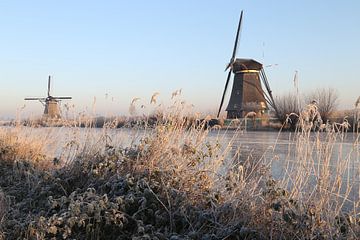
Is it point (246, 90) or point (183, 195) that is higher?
point (246, 90)

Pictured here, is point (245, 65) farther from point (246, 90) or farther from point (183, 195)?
point (183, 195)

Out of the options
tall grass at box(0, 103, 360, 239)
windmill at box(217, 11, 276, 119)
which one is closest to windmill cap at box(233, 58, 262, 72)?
Answer: windmill at box(217, 11, 276, 119)

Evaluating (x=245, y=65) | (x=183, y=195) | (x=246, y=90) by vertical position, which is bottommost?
(x=183, y=195)

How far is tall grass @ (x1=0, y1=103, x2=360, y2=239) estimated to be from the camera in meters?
3.08

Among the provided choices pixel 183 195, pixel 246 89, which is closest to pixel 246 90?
pixel 246 89

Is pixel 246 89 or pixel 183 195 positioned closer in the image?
pixel 183 195

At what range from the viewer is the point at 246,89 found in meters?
33.2

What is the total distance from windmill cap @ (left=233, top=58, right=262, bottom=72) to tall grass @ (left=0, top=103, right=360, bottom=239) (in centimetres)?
2922

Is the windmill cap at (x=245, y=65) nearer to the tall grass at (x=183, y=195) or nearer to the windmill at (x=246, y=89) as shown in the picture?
the windmill at (x=246, y=89)

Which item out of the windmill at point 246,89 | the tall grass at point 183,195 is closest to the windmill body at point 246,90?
→ the windmill at point 246,89

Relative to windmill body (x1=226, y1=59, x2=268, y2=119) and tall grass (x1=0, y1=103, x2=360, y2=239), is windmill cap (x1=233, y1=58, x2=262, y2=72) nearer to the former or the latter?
windmill body (x1=226, y1=59, x2=268, y2=119)

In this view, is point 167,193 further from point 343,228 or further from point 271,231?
point 343,228

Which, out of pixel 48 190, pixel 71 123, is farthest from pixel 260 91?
pixel 48 190

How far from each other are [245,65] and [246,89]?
213 centimetres
